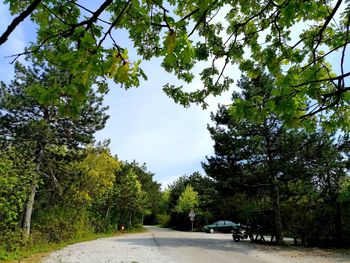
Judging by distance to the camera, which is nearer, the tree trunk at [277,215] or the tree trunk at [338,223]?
the tree trunk at [338,223]

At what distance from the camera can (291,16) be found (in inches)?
143

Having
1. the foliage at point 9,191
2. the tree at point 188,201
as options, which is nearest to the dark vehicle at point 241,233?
the foliage at point 9,191

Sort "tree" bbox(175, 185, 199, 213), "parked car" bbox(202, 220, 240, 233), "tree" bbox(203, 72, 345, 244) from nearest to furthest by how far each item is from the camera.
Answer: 1. "tree" bbox(203, 72, 345, 244)
2. "parked car" bbox(202, 220, 240, 233)
3. "tree" bbox(175, 185, 199, 213)

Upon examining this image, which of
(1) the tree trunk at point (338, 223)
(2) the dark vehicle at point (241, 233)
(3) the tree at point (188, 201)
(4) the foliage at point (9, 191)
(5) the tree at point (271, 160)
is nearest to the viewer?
(4) the foliage at point (9, 191)

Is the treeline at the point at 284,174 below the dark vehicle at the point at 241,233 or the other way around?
the other way around

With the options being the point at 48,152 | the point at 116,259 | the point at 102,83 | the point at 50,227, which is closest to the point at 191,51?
the point at 102,83

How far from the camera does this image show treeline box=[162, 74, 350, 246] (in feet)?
63.2

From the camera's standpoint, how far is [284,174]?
65.8 ft

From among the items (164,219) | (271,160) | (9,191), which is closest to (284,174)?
(271,160)

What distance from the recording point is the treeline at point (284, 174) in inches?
758

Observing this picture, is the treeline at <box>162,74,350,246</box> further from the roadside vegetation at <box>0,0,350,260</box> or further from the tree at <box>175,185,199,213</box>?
the tree at <box>175,185,199,213</box>

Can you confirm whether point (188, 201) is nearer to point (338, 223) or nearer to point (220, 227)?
point (220, 227)

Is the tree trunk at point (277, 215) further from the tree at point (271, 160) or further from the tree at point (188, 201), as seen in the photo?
the tree at point (188, 201)

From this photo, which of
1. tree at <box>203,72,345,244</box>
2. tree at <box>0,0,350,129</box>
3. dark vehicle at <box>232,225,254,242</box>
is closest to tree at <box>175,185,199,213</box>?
dark vehicle at <box>232,225,254,242</box>
